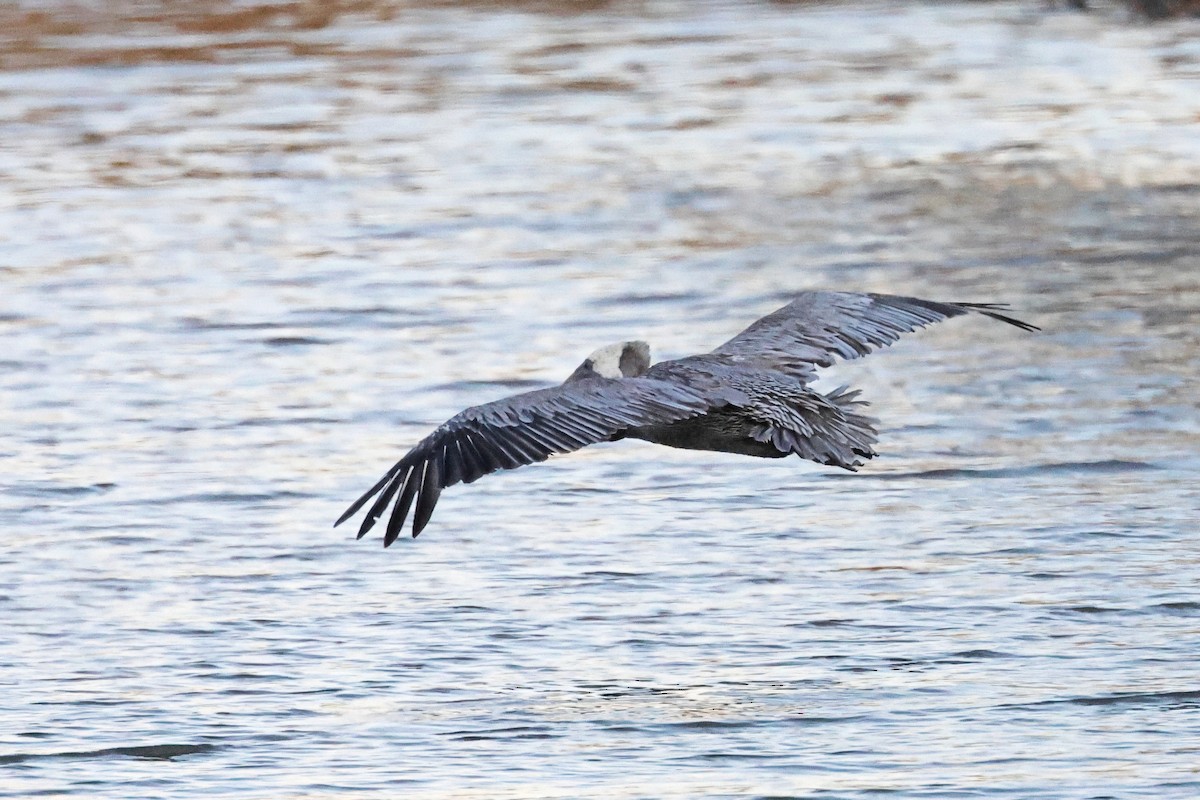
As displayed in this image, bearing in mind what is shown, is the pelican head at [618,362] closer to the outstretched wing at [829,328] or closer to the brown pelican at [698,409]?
the brown pelican at [698,409]

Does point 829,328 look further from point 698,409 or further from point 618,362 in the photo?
point 698,409

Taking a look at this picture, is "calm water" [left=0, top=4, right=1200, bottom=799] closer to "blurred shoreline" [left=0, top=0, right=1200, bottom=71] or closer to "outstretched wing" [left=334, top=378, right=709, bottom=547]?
"outstretched wing" [left=334, top=378, right=709, bottom=547]

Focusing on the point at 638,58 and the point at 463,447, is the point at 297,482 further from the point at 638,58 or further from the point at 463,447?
the point at 638,58

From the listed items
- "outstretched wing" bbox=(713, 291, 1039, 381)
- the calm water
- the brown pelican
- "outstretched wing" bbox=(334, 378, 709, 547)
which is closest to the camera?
"outstretched wing" bbox=(334, 378, 709, 547)

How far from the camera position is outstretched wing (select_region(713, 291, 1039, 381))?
8711 mm

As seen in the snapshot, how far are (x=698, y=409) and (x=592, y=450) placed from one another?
3.06 meters

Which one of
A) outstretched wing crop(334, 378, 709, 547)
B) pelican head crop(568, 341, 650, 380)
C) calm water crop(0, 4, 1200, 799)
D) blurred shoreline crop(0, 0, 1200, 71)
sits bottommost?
calm water crop(0, 4, 1200, 799)

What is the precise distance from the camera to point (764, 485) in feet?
34.0

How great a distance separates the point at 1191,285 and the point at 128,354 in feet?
18.6

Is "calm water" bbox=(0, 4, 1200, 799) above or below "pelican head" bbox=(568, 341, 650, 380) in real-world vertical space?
below

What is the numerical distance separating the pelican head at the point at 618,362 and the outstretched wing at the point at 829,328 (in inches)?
15.7

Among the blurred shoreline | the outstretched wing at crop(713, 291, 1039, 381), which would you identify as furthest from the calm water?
the blurred shoreline

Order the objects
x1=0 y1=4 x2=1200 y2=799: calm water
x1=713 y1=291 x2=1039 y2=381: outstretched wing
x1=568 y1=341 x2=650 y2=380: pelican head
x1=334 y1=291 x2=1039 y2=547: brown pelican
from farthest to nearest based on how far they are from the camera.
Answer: x1=713 y1=291 x2=1039 y2=381: outstretched wing
x1=568 y1=341 x2=650 y2=380: pelican head
x1=0 y1=4 x2=1200 y2=799: calm water
x1=334 y1=291 x2=1039 y2=547: brown pelican

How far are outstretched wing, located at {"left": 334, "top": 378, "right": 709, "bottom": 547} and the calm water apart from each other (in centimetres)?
82
